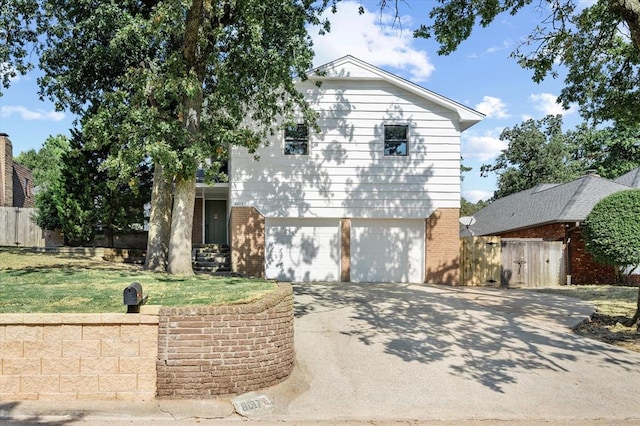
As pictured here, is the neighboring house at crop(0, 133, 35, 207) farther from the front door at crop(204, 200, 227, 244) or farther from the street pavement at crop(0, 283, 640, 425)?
the street pavement at crop(0, 283, 640, 425)

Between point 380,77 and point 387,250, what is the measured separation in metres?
5.62

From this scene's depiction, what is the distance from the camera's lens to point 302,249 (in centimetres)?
1552

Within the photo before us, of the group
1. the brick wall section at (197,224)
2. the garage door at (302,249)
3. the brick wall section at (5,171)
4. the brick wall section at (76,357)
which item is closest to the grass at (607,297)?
the garage door at (302,249)

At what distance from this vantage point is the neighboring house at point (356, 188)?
15.2 m

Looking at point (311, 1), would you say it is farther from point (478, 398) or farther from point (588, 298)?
point (588, 298)

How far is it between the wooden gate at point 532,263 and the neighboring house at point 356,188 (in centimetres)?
242

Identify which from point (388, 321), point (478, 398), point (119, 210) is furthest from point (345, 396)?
point (119, 210)

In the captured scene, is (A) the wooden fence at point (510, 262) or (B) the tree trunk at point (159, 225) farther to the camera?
(A) the wooden fence at point (510, 262)

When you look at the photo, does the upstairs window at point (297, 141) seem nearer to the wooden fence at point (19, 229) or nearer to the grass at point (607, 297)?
the grass at point (607, 297)

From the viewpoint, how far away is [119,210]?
16969mm

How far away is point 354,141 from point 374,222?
272cm

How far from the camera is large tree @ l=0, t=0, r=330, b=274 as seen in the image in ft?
33.9

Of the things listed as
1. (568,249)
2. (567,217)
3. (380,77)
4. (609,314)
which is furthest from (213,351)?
(568,249)

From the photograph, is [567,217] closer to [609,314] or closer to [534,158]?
[609,314]
